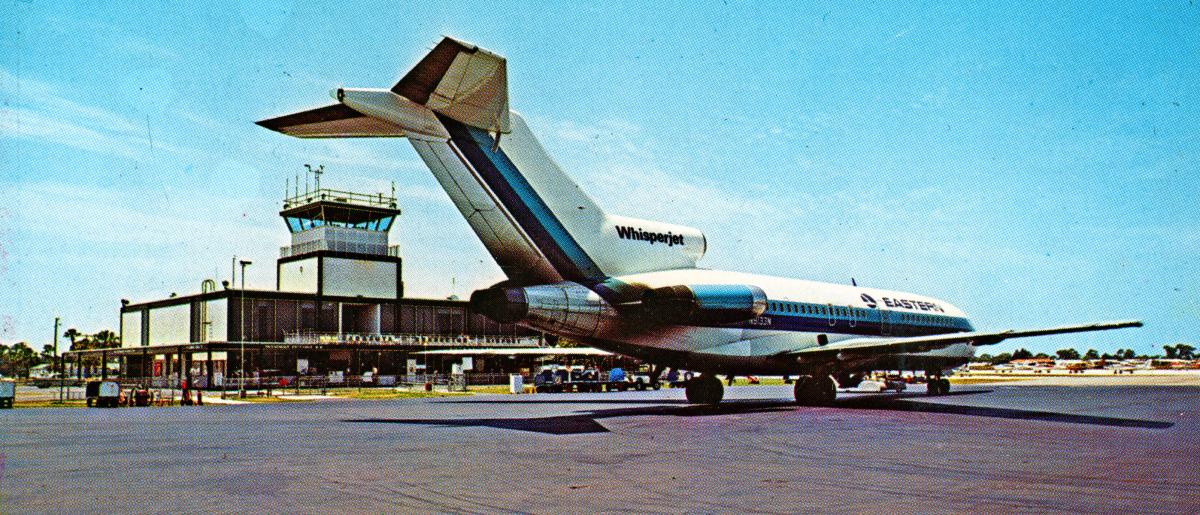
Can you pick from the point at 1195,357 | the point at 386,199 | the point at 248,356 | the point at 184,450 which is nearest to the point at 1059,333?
the point at 184,450

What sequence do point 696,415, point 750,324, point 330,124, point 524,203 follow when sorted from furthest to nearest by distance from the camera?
point 750,324, point 696,415, point 524,203, point 330,124

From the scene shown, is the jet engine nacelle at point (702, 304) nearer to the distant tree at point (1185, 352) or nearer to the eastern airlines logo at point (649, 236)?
the eastern airlines logo at point (649, 236)

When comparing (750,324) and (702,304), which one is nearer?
(702,304)

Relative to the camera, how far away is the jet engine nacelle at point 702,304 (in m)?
21.3

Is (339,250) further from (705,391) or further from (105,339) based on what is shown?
(105,339)

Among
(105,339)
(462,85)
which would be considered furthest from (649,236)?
(105,339)

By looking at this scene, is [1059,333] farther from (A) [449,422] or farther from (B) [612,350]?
(A) [449,422]

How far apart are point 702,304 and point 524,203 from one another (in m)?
4.99

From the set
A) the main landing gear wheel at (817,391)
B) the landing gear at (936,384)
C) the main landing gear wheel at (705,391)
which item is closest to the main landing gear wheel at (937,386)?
the landing gear at (936,384)

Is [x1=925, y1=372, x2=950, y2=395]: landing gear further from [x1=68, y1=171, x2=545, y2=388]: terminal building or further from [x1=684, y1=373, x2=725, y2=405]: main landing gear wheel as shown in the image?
[x1=68, y1=171, x2=545, y2=388]: terminal building

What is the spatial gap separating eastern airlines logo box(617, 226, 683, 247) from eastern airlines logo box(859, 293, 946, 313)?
8.60 metres

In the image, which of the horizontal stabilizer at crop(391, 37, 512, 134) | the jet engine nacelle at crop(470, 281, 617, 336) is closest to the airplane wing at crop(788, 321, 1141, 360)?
the jet engine nacelle at crop(470, 281, 617, 336)

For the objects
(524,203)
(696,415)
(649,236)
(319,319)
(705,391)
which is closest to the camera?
(524,203)

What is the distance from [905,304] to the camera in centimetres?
3203
